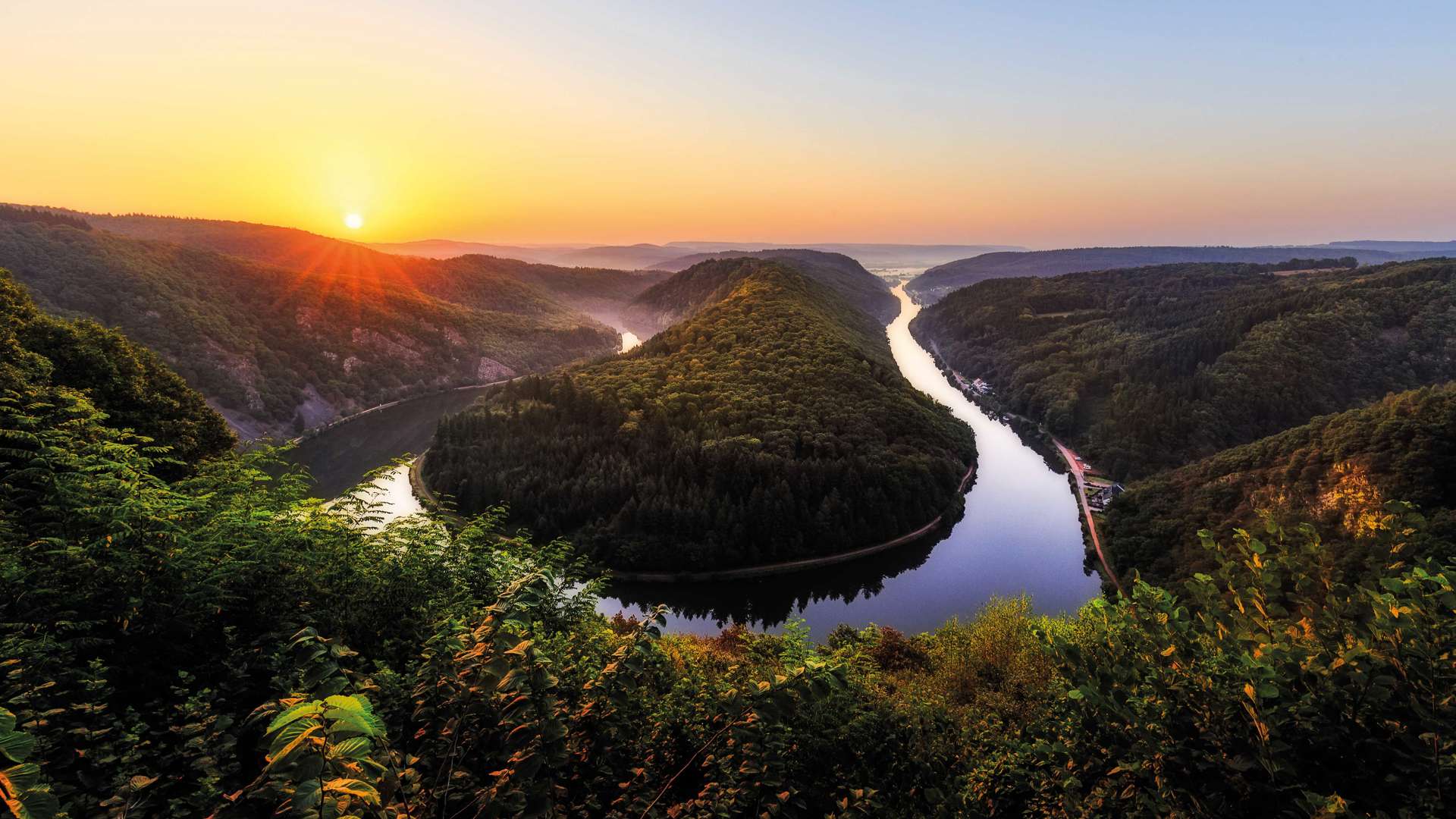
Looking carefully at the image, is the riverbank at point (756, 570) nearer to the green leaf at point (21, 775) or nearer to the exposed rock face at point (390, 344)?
the green leaf at point (21, 775)

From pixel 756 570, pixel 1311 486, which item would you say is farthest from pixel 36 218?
pixel 1311 486

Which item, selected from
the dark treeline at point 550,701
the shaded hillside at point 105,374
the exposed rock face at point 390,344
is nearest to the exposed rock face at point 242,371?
the exposed rock face at point 390,344

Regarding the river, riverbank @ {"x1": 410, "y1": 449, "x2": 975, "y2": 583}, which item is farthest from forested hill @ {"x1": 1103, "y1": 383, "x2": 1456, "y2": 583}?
riverbank @ {"x1": 410, "y1": 449, "x2": 975, "y2": 583}

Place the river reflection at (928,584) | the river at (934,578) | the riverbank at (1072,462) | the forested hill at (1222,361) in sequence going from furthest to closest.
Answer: the forested hill at (1222,361)
the riverbank at (1072,462)
the river at (934,578)
the river reflection at (928,584)

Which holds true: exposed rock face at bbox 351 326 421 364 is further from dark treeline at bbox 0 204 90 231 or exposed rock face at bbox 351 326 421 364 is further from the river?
dark treeline at bbox 0 204 90 231

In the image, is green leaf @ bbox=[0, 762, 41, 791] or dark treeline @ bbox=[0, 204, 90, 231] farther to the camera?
dark treeline @ bbox=[0, 204, 90, 231]

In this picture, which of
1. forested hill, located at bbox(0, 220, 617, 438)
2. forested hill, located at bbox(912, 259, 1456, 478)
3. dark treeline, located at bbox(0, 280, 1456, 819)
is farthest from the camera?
forested hill, located at bbox(0, 220, 617, 438)

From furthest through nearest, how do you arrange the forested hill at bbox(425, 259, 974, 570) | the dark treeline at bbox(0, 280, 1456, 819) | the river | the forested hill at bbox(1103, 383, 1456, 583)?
the forested hill at bbox(425, 259, 974, 570)
the river
the forested hill at bbox(1103, 383, 1456, 583)
the dark treeline at bbox(0, 280, 1456, 819)
